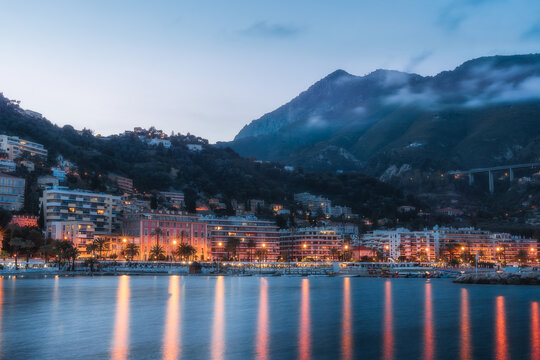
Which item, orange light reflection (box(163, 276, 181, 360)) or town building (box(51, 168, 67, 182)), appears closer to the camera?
orange light reflection (box(163, 276, 181, 360))

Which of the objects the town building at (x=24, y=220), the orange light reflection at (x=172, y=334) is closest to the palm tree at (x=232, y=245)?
the town building at (x=24, y=220)

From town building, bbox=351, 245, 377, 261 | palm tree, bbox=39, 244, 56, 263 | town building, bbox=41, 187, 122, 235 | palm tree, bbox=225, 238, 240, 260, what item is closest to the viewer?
palm tree, bbox=39, 244, 56, 263

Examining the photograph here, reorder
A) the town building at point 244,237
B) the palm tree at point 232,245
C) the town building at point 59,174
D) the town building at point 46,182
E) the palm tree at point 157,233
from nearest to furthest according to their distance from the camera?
the palm tree at point 157,233
the palm tree at point 232,245
the town building at point 46,182
the town building at point 59,174
the town building at point 244,237

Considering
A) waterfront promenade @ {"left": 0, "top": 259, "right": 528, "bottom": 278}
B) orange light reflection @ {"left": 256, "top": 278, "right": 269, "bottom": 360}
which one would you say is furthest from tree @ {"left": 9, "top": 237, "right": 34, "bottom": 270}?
orange light reflection @ {"left": 256, "top": 278, "right": 269, "bottom": 360}

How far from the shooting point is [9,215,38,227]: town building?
350 ft

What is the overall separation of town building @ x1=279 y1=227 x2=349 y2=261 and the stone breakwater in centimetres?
5477

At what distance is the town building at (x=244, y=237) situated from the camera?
135000 mm

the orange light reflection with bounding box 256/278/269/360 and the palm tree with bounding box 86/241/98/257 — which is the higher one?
the palm tree with bounding box 86/241/98/257

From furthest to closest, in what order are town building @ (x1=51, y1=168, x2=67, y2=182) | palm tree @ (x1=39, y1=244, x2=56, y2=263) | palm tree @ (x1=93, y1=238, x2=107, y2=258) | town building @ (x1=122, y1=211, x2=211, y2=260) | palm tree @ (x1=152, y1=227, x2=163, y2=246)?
town building @ (x1=51, y1=168, x2=67, y2=182) < town building @ (x1=122, y1=211, x2=211, y2=260) < palm tree @ (x1=152, y1=227, x2=163, y2=246) < palm tree @ (x1=93, y1=238, x2=107, y2=258) < palm tree @ (x1=39, y1=244, x2=56, y2=263)

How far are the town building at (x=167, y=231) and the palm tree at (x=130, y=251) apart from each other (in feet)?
10.0

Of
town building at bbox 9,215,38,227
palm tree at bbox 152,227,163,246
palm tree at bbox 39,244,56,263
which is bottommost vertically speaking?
palm tree at bbox 39,244,56,263

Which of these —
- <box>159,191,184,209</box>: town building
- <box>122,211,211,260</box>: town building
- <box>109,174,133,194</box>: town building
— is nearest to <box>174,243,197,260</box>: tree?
<box>122,211,211,260</box>: town building

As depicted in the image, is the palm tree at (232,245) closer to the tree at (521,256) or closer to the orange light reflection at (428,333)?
the tree at (521,256)

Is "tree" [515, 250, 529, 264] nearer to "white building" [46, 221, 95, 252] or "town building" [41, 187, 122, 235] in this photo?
"town building" [41, 187, 122, 235]
